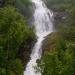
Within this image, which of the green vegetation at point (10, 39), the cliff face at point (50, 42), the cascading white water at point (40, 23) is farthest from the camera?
the cascading white water at point (40, 23)

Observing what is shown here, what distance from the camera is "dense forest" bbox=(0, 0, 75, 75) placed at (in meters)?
35.8

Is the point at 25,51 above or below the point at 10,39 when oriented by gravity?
below

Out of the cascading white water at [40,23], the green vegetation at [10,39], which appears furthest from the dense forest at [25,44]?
the cascading white water at [40,23]

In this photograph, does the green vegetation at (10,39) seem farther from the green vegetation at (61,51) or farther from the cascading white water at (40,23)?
the cascading white water at (40,23)

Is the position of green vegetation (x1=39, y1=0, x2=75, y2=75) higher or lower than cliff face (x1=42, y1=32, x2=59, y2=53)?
higher

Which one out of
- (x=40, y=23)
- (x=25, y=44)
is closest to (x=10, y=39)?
(x=25, y=44)

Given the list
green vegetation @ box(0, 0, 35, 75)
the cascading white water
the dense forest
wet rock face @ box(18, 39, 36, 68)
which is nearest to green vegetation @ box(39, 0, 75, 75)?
the dense forest

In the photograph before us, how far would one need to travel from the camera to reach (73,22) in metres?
55.3

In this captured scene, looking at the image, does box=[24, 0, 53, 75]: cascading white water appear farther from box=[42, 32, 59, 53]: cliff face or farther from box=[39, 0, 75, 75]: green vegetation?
box=[39, 0, 75, 75]: green vegetation

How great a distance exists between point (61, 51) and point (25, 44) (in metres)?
11.3

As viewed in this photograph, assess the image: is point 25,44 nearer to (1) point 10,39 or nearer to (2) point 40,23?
(1) point 10,39

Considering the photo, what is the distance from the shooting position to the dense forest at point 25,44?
35844mm

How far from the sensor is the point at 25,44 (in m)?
51.3

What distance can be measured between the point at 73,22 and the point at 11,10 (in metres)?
13.2
